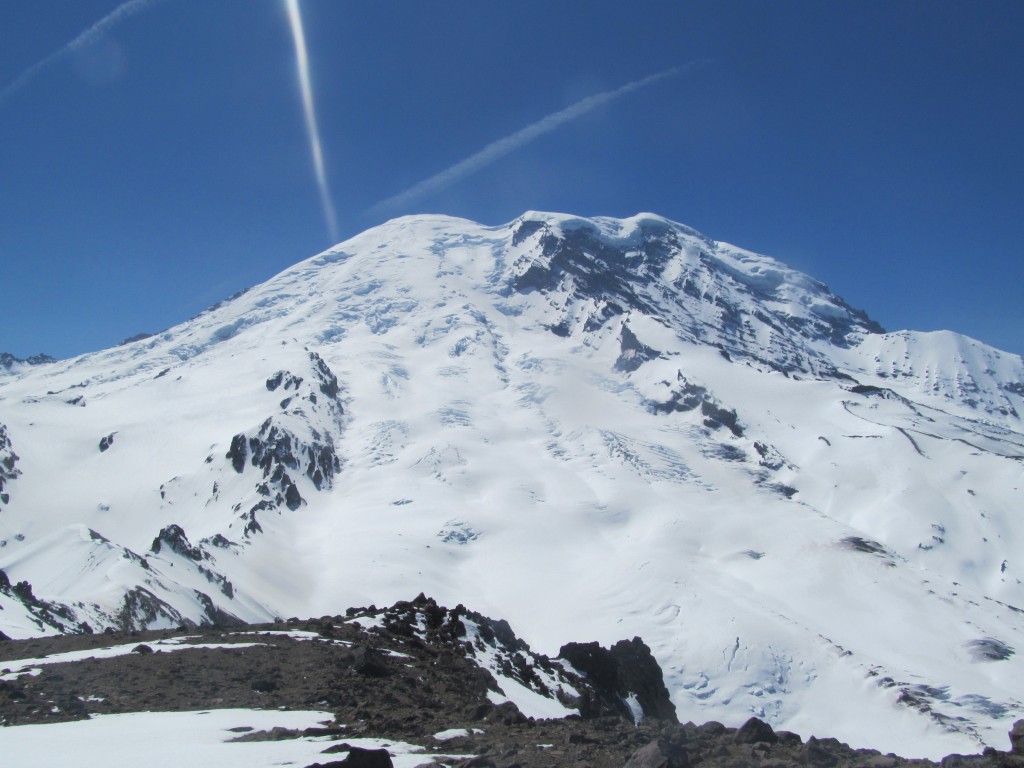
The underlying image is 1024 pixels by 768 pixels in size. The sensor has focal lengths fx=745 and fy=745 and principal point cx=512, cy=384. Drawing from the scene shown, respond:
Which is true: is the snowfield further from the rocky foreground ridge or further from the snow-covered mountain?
the snow-covered mountain

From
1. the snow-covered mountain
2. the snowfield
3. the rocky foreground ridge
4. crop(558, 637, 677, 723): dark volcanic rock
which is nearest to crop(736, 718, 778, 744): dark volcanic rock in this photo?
the rocky foreground ridge

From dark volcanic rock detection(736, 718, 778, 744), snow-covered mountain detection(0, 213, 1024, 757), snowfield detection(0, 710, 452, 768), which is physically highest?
snow-covered mountain detection(0, 213, 1024, 757)

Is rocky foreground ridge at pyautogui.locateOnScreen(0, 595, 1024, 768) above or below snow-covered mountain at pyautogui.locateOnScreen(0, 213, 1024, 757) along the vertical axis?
below

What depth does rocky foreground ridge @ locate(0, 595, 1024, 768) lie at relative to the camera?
53.1ft

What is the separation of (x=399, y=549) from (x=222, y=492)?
4101 centimetres

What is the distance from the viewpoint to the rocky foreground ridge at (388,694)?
53.1 feet

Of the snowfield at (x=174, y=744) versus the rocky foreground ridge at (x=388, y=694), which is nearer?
the snowfield at (x=174, y=744)

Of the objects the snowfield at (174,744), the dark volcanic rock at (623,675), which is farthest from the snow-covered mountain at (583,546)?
the dark volcanic rock at (623,675)

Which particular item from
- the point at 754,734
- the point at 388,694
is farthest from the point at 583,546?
the point at 754,734

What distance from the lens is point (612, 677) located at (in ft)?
Result: 157

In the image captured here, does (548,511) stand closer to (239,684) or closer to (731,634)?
(731,634)

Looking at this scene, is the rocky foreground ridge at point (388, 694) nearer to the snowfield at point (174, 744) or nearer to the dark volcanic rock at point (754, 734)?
the dark volcanic rock at point (754, 734)

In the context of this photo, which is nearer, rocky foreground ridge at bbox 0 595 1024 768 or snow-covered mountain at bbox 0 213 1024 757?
rocky foreground ridge at bbox 0 595 1024 768

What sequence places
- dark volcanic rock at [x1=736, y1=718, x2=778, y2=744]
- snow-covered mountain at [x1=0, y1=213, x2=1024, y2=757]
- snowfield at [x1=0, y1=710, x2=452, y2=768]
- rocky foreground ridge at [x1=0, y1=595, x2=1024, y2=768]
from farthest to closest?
snow-covered mountain at [x1=0, y1=213, x2=1024, y2=757] < dark volcanic rock at [x1=736, y1=718, x2=778, y2=744] < rocky foreground ridge at [x1=0, y1=595, x2=1024, y2=768] < snowfield at [x1=0, y1=710, x2=452, y2=768]
